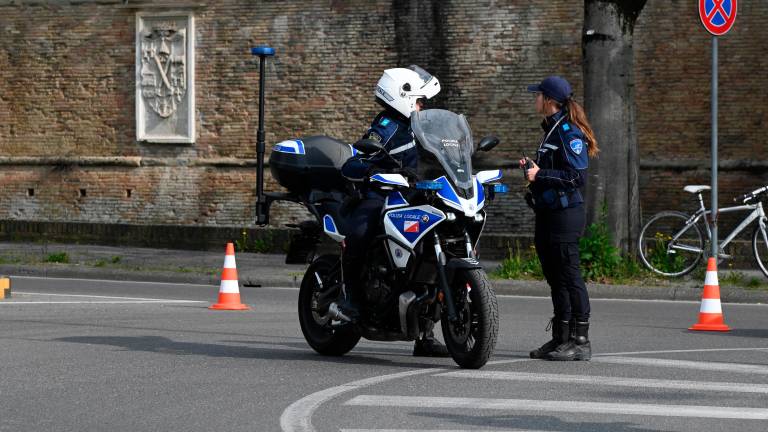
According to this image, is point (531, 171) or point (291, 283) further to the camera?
point (291, 283)

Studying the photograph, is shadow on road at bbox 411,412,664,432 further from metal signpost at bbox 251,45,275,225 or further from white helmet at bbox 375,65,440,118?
metal signpost at bbox 251,45,275,225

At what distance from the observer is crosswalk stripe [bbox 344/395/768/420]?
7.87 metres

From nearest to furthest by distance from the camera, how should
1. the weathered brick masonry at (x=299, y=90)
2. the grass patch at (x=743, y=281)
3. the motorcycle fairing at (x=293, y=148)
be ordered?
the motorcycle fairing at (x=293, y=148) → the grass patch at (x=743, y=281) → the weathered brick masonry at (x=299, y=90)

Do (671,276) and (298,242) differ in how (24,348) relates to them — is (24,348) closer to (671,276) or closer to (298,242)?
(298,242)

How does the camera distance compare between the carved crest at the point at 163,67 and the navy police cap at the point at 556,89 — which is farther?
the carved crest at the point at 163,67

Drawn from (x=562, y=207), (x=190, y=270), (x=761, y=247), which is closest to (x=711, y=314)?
(x=562, y=207)

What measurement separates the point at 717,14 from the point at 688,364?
851 cm

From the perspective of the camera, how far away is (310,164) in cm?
1109

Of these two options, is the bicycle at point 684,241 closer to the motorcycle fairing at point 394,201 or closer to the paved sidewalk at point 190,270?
the paved sidewalk at point 190,270

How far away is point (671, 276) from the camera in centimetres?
1841

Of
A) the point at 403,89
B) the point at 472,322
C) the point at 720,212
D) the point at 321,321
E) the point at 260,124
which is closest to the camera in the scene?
the point at 472,322

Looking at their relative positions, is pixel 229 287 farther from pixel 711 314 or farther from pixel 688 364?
pixel 688 364

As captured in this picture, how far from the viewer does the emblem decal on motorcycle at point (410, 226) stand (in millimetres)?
9672

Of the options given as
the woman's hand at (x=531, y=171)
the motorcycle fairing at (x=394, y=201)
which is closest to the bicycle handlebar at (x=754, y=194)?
the woman's hand at (x=531, y=171)
